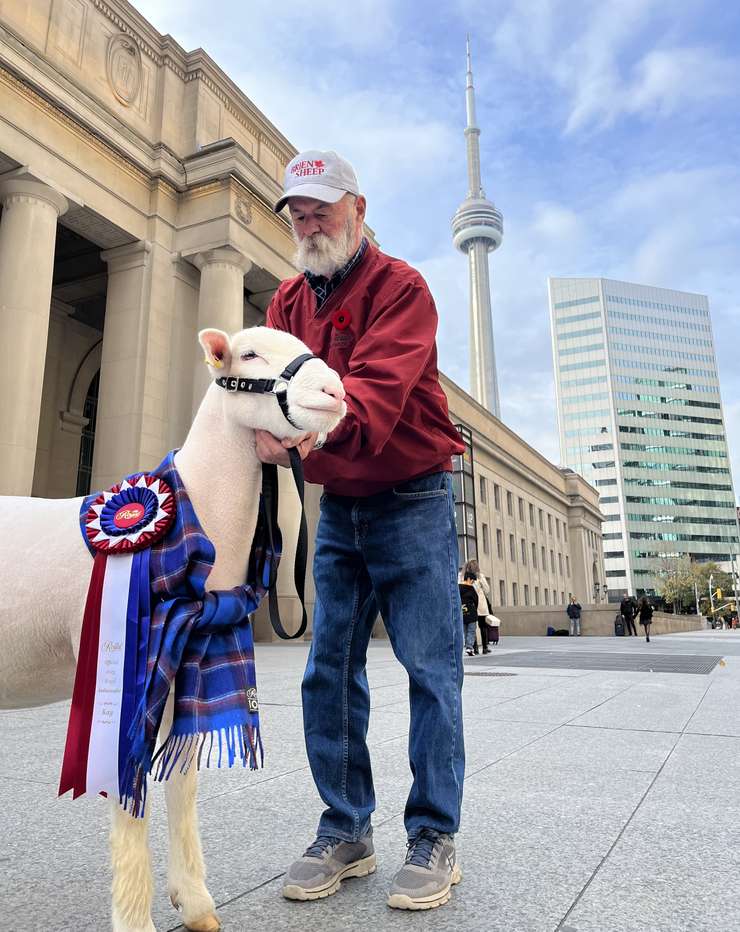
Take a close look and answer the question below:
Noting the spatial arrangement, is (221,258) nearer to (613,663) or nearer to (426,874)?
(613,663)

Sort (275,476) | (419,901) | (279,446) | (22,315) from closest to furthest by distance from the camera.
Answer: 1. (279,446)
2. (419,901)
3. (275,476)
4. (22,315)

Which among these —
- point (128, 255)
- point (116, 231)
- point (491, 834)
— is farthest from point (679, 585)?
point (491, 834)

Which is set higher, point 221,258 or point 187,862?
point 221,258

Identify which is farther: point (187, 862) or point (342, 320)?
point (342, 320)

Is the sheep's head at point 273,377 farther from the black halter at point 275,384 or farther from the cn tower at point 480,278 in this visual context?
the cn tower at point 480,278

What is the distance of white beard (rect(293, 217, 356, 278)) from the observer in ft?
9.26

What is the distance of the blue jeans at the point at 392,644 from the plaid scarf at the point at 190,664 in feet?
2.30

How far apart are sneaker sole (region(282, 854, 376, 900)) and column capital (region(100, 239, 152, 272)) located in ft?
68.1

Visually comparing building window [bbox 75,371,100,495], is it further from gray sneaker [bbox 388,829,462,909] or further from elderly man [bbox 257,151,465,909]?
gray sneaker [bbox 388,829,462,909]

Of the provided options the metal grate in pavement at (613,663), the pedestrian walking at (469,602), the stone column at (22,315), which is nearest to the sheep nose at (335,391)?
the metal grate in pavement at (613,663)

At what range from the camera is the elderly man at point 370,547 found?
2.61m

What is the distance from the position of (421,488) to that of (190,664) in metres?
1.20

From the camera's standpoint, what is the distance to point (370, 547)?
111 inches

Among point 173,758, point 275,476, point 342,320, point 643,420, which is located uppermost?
point 643,420
